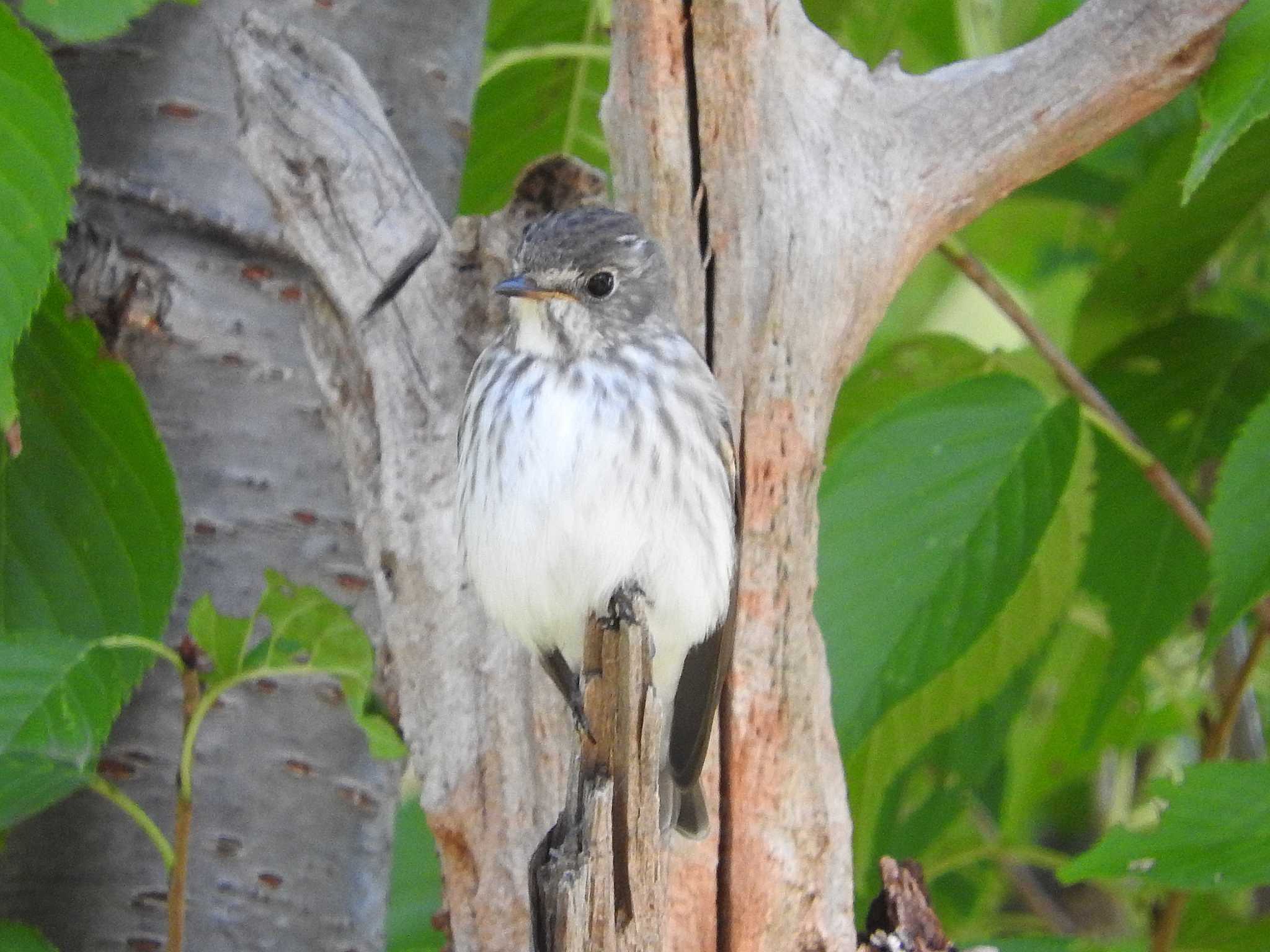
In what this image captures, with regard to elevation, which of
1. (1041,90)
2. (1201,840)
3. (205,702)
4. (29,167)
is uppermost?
(1041,90)

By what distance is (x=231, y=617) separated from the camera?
7.81ft

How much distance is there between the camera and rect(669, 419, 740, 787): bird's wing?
2.36 meters

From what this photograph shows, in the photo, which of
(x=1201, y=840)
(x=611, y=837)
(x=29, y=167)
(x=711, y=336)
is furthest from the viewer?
(x=711, y=336)

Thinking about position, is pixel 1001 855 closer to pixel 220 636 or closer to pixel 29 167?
pixel 220 636

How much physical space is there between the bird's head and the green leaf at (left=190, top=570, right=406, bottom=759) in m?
0.57

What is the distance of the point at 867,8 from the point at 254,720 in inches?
77.7

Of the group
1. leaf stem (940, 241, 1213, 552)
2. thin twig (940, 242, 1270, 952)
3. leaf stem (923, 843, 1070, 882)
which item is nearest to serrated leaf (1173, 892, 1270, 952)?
thin twig (940, 242, 1270, 952)

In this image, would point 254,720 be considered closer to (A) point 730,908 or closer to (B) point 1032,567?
(A) point 730,908

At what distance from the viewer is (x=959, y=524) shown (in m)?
2.66

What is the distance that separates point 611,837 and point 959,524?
1.02m

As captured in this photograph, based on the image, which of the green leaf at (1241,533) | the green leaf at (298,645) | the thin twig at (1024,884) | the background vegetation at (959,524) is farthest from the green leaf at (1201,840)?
the thin twig at (1024,884)

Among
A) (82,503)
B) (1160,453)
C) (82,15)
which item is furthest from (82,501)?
(1160,453)

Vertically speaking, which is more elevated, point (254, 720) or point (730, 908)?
point (254, 720)

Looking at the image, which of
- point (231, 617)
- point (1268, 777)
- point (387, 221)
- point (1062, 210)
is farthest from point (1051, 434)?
point (1062, 210)
